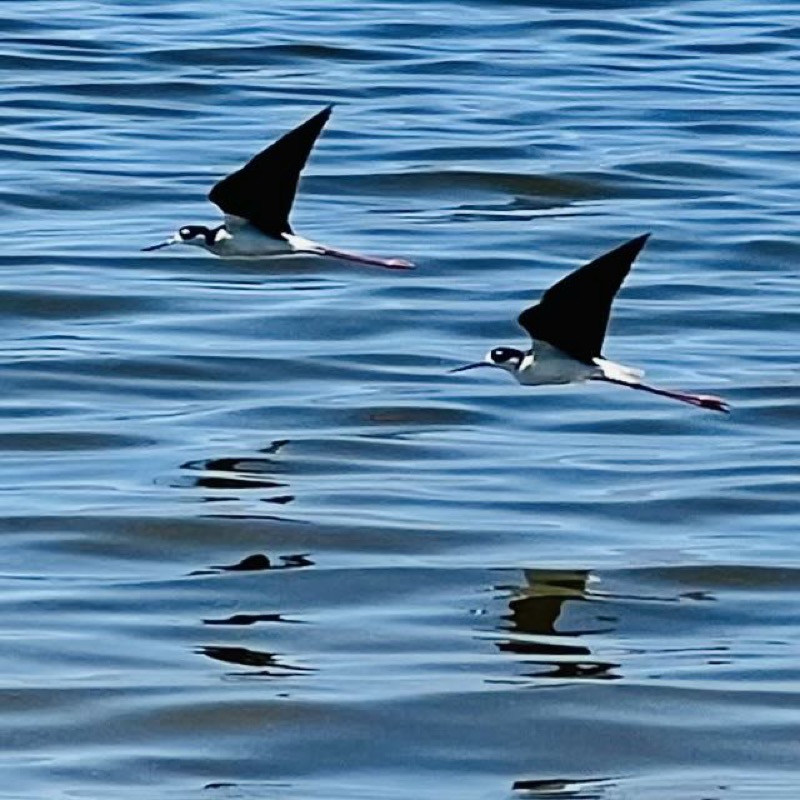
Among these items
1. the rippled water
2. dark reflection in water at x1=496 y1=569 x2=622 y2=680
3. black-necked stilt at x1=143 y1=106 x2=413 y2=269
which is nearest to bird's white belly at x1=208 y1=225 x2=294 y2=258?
black-necked stilt at x1=143 y1=106 x2=413 y2=269

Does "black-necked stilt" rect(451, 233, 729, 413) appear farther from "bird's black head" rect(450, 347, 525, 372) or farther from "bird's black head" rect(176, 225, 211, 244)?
"bird's black head" rect(176, 225, 211, 244)

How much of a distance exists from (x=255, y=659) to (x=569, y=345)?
345 cm

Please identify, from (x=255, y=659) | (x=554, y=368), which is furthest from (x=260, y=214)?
(x=255, y=659)

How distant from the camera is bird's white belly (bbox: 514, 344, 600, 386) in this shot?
13.2m

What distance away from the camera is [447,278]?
18.0m

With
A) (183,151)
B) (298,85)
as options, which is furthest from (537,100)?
(183,151)

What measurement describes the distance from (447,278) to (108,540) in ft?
21.5

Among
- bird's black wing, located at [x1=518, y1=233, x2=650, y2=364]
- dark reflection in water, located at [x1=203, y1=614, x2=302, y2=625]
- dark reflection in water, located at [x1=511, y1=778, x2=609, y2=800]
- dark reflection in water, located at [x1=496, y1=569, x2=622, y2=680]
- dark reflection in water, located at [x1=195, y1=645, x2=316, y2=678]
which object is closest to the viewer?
dark reflection in water, located at [x1=511, y1=778, x2=609, y2=800]

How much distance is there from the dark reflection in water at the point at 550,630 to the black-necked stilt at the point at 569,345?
1760 millimetres

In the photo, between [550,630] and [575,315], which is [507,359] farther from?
[550,630]

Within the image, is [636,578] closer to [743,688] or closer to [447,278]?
[743,688]

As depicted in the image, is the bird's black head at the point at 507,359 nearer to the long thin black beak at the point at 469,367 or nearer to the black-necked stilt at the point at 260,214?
the long thin black beak at the point at 469,367

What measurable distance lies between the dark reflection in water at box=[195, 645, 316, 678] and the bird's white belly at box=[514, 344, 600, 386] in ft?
10.9

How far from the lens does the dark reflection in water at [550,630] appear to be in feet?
32.9
